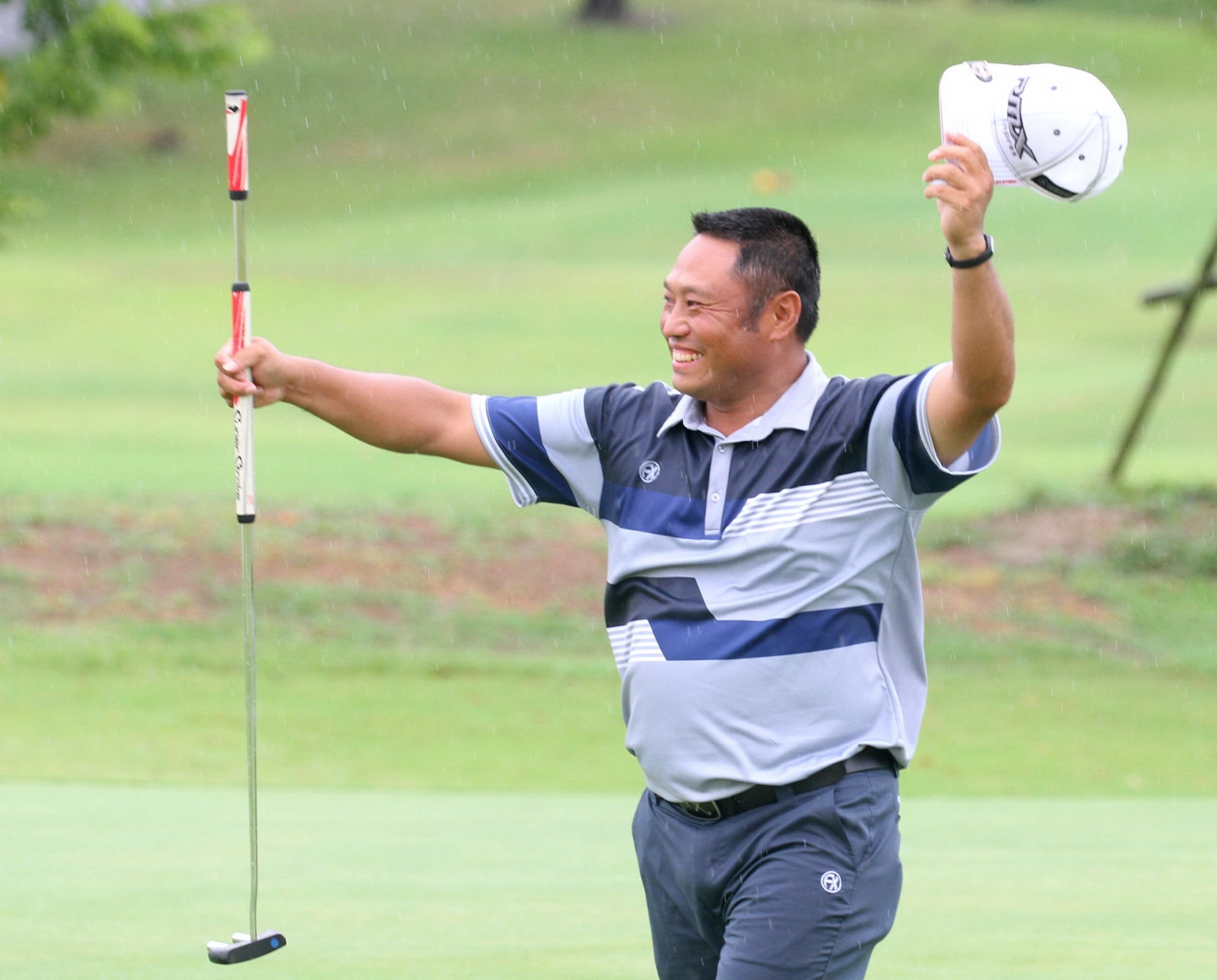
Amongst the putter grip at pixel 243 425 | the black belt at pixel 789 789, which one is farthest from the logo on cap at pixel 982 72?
the putter grip at pixel 243 425

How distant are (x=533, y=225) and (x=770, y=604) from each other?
33972 millimetres

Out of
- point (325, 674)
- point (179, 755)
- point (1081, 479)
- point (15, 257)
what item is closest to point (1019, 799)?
point (179, 755)

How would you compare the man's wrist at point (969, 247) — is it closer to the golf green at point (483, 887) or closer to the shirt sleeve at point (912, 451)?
the shirt sleeve at point (912, 451)

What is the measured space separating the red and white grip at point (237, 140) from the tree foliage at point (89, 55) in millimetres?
8519

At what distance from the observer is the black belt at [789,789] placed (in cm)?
377

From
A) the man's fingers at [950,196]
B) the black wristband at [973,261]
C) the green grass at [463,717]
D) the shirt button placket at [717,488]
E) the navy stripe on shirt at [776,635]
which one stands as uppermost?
the man's fingers at [950,196]

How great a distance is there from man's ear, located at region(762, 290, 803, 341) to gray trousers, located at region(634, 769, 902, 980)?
863 mm

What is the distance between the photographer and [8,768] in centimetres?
925

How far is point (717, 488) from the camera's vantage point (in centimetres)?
388

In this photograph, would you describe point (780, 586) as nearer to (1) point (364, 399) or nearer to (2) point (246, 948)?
(1) point (364, 399)

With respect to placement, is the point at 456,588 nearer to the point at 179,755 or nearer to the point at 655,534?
the point at 179,755

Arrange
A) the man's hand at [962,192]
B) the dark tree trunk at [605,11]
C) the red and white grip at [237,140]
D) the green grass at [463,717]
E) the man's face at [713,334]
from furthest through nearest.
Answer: the dark tree trunk at [605,11] → the green grass at [463,717] → the red and white grip at [237,140] → the man's face at [713,334] → the man's hand at [962,192]

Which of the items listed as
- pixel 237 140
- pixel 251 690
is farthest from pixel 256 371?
pixel 251 690

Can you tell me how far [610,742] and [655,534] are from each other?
6.67 metres
